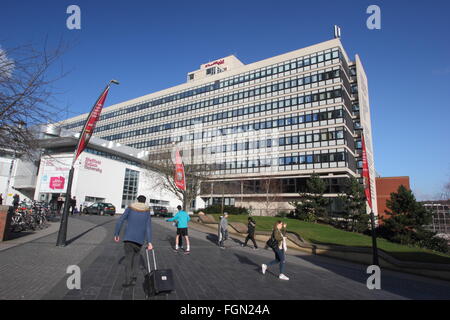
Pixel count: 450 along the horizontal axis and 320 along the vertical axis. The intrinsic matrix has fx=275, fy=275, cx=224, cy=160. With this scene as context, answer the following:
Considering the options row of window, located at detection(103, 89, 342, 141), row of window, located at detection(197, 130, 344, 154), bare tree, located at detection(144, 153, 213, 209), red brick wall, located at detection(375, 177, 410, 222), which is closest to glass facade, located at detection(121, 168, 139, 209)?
bare tree, located at detection(144, 153, 213, 209)

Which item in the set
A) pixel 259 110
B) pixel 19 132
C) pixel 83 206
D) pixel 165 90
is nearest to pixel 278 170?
pixel 259 110

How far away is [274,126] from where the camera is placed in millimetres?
47250

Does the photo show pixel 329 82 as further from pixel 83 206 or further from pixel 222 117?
pixel 83 206

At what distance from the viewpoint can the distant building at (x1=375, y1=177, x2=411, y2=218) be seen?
1941 inches

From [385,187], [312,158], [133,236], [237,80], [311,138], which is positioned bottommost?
[133,236]

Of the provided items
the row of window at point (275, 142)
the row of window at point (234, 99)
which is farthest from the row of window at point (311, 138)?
the row of window at point (234, 99)

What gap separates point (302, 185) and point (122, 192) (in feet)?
A: 95.5

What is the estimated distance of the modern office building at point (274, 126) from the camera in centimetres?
4150

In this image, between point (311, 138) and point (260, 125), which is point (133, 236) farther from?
point (260, 125)

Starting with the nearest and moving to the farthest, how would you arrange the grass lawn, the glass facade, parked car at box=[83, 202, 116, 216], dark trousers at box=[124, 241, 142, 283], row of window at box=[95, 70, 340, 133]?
dark trousers at box=[124, 241, 142, 283]
the grass lawn
parked car at box=[83, 202, 116, 216]
row of window at box=[95, 70, 340, 133]
the glass facade

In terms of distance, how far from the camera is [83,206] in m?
37.8

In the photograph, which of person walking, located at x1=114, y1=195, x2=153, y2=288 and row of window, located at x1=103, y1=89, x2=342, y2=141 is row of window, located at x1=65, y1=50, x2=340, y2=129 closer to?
row of window, located at x1=103, y1=89, x2=342, y2=141

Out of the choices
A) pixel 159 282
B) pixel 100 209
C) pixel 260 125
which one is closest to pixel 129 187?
pixel 100 209

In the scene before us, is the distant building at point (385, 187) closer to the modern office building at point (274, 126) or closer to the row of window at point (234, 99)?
the modern office building at point (274, 126)
